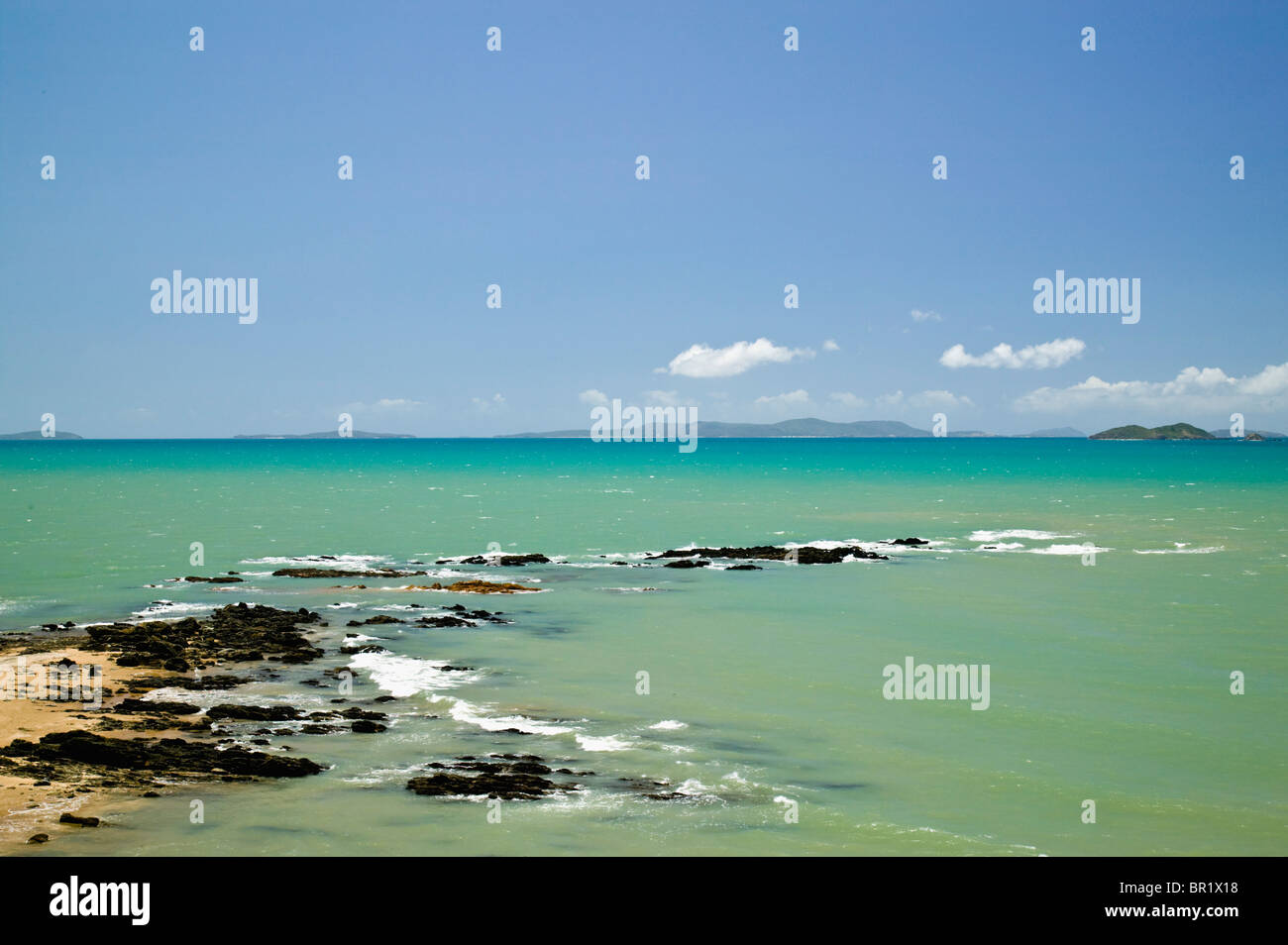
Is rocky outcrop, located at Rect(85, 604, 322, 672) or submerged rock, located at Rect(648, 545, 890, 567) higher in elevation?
submerged rock, located at Rect(648, 545, 890, 567)

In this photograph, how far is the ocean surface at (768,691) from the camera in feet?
37.2

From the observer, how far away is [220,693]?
672 inches

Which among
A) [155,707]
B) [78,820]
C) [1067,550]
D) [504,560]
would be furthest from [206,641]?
[1067,550]

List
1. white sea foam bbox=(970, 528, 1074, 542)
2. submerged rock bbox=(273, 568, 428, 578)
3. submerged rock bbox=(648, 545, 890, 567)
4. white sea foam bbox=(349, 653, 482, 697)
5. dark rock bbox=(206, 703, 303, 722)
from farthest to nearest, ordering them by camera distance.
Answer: white sea foam bbox=(970, 528, 1074, 542)
submerged rock bbox=(648, 545, 890, 567)
submerged rock bbox=(273, 568, 428, 578)
white sea foam bbox=(349, 653, 482, 697)
dark rock bbox=(206, 703, 303, 722)

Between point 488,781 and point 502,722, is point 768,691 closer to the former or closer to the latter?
point 502,722

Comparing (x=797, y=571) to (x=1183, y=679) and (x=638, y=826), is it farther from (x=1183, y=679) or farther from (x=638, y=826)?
(x=638, y=826)

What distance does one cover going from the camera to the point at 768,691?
1789 centimetres

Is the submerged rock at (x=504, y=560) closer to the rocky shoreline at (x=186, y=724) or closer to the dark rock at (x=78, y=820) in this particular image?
the rocky shoreline at (x=186, y=724)

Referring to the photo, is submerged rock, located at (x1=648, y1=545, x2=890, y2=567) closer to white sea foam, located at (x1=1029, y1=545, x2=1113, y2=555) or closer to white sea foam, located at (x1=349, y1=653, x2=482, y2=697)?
white sea foam, located at (x1=1029, y1=545, x2=1113, y2=555)

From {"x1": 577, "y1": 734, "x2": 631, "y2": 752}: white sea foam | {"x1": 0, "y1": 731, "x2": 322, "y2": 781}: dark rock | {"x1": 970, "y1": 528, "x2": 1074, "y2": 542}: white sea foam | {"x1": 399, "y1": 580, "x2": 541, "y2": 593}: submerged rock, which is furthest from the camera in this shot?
{"x1": 970, "y1": 528, "x2": 1074, "y2": 542}: white sea foam

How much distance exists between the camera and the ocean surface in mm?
11336

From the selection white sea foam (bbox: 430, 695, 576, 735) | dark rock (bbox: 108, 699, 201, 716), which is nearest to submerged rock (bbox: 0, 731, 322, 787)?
dark rock (bbox: 108, 699, 201, 716)
